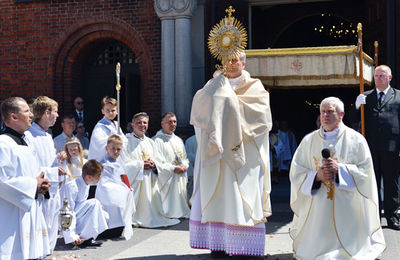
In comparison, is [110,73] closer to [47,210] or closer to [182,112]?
[182,112]

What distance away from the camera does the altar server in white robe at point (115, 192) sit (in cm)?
742

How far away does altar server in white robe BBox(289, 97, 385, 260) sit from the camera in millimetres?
5430

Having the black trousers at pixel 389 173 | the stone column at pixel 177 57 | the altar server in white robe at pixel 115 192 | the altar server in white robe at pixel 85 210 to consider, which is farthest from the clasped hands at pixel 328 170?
the stone column at pixel 177 57

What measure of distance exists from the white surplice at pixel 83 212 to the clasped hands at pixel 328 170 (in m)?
2.93

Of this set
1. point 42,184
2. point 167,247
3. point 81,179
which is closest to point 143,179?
point 81,179

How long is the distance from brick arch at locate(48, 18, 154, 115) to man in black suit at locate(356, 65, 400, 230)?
18.5 ft

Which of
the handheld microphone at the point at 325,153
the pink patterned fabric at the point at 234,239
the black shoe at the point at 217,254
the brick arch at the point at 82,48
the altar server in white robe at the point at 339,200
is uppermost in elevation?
the brick arch at the point at 82,48

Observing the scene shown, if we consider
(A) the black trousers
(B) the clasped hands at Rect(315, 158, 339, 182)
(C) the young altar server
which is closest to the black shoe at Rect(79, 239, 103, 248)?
(C) the young altar server

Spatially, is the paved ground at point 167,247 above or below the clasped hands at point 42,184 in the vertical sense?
below

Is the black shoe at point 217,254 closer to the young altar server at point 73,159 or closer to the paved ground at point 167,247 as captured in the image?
the paved ground at point 167,247

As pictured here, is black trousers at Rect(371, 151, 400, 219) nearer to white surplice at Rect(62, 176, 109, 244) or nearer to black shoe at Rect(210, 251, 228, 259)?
black shoe at Rect(210, 251, 228, 259)

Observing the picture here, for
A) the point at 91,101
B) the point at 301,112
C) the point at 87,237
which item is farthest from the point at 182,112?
the point at 301,112

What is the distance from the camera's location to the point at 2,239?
472cm

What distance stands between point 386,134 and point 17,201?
5.08 metres
